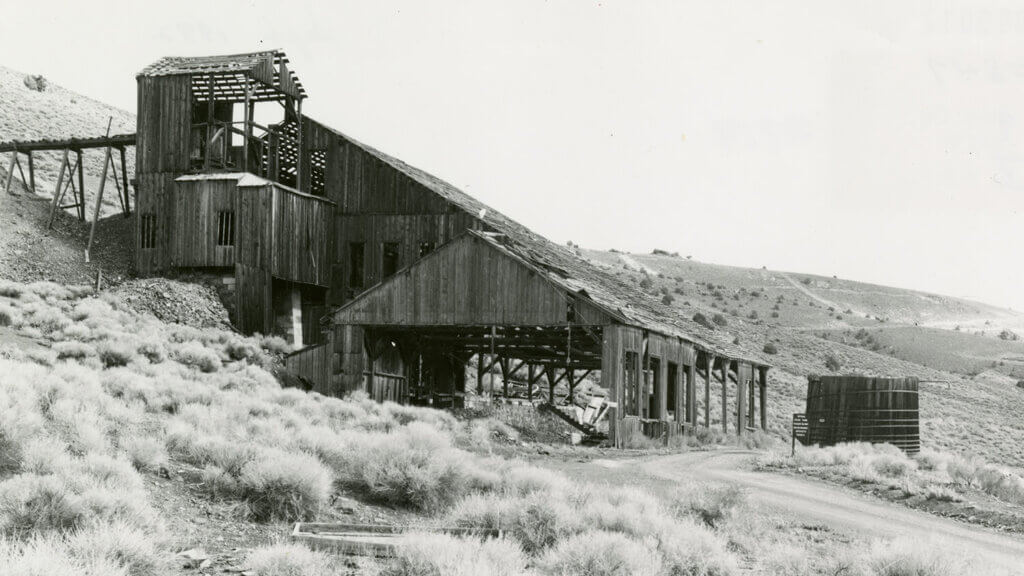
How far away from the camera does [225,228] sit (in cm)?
3969

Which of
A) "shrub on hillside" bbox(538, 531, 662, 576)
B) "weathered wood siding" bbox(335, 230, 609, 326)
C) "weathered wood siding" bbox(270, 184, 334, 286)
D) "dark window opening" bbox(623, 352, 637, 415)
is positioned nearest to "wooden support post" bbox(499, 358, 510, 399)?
"weathered wood siding" bbox(335, 230, 609, 326)

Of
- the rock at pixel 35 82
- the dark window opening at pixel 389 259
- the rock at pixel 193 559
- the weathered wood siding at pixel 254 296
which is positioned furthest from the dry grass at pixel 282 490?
the rock at pixel 35 82

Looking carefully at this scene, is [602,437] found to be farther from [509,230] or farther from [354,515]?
[354,515]

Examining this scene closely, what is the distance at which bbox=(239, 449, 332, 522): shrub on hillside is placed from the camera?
1295 cm

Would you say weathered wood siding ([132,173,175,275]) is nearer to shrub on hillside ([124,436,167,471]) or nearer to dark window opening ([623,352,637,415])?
dark window opening ([623,352,637,415])

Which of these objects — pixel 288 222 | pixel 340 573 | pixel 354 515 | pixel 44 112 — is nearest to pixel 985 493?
pixel 354 515

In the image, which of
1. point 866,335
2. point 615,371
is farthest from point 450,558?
point 866,335

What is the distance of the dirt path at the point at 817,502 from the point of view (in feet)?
49.2

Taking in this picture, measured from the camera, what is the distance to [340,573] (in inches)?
401

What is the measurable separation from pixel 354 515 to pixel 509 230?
28.3 m

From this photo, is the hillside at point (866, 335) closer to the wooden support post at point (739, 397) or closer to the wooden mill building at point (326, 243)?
the wooden support post at point (739, 397)

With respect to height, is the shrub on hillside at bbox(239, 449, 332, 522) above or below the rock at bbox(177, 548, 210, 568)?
above

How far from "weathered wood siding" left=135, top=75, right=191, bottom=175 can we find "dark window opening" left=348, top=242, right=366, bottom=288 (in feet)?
23.1

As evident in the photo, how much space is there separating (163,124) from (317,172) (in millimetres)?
6304
